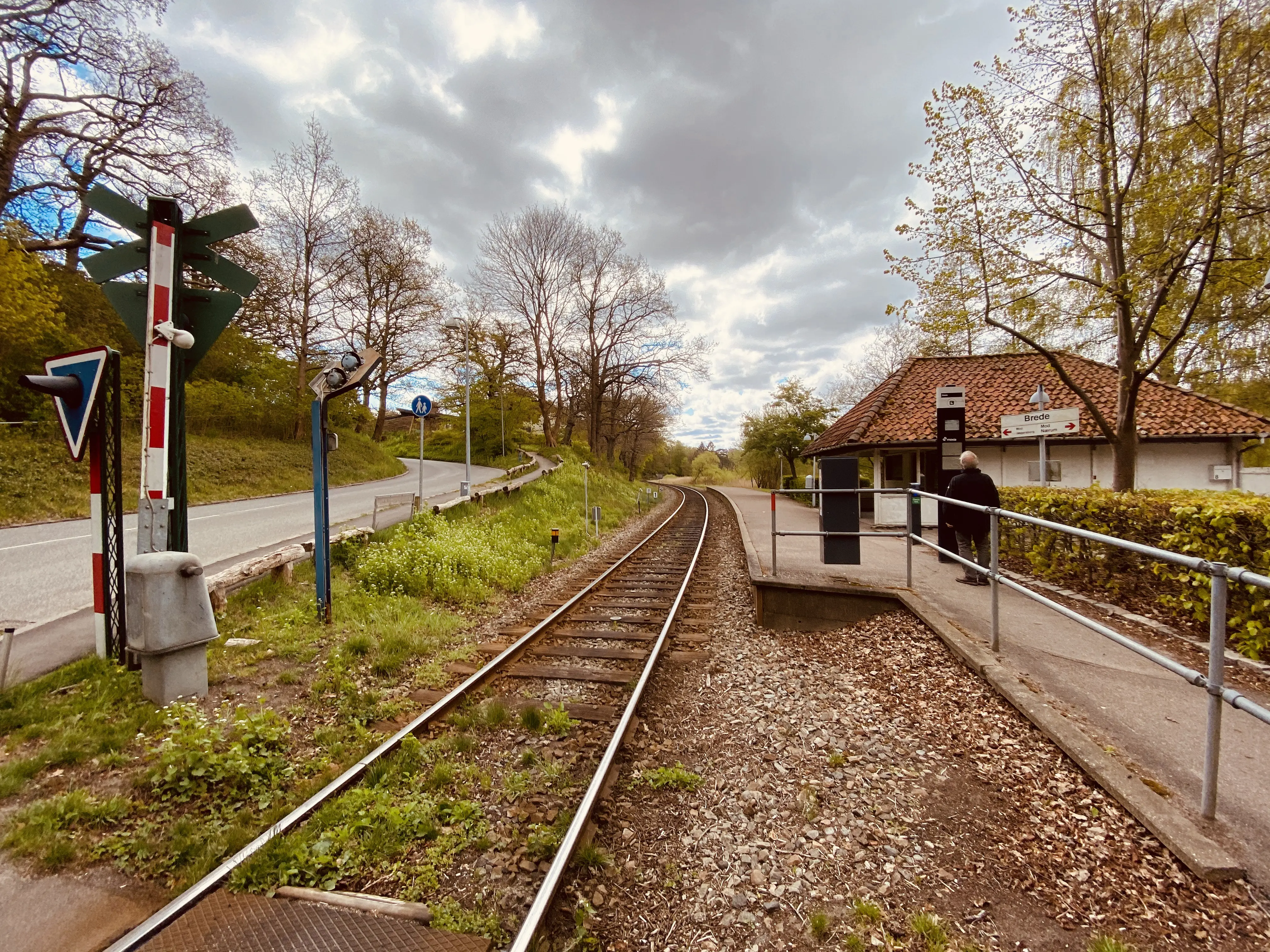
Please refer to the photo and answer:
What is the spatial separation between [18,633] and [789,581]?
25.9 ft

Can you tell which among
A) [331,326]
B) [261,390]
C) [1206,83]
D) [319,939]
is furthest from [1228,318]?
[261,390]

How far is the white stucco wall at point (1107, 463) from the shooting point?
13.1 m

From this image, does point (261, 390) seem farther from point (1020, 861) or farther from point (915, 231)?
point (1020, 861)

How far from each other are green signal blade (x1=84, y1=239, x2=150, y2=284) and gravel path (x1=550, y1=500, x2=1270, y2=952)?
4.87 metres

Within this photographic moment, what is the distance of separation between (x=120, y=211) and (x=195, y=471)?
15467 millimetres

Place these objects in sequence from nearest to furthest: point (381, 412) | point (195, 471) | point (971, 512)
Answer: point (971, 512) → point (195, 471) → point (381, 412)

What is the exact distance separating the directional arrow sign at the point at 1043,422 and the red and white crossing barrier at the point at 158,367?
36.7ft

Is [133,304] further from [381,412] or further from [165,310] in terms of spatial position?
[381,412]

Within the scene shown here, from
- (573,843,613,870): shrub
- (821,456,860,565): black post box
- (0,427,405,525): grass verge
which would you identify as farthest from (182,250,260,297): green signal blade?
(821,456,860,565): black post box

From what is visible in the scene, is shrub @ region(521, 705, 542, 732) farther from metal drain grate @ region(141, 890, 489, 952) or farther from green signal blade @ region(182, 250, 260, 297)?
green signal blade @ region(182, 250, 260, 297)

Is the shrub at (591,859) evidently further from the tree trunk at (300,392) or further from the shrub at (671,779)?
the tree trunk at (300,392)

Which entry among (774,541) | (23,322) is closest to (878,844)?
(774,541)

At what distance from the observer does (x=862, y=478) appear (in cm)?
1923

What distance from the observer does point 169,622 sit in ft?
11.9
